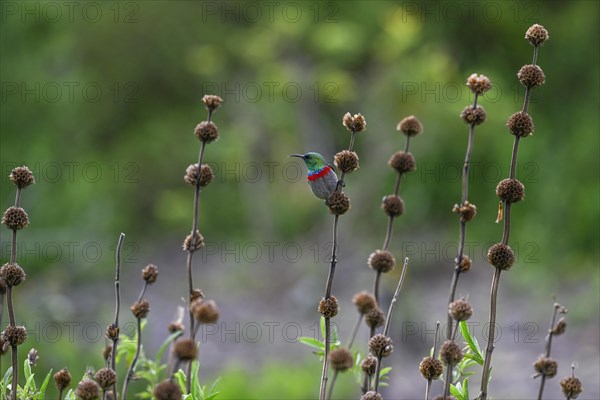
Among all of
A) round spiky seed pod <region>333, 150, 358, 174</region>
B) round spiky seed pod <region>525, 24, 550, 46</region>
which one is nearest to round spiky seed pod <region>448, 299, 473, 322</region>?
round spiky seed pod <region>333, 150, 358, 174</region>

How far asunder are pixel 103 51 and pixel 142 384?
603 cm

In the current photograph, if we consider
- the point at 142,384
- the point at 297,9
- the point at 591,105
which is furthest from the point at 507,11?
the point at 142,384

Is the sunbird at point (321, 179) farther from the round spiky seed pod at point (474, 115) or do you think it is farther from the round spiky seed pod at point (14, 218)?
the round spiky seed pod at point (14, 218)

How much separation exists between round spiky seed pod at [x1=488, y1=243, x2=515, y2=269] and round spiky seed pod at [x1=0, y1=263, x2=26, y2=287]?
748mm

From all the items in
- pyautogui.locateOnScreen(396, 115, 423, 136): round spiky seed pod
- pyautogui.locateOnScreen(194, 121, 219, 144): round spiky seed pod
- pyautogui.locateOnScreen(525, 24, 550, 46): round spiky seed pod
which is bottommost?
pyautogui.locateOnScreen(194, 121, 219, 144): round spiky seed pod

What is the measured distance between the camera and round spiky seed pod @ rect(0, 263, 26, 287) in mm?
1225

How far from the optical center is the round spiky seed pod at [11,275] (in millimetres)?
1225

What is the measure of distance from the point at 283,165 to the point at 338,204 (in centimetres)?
758

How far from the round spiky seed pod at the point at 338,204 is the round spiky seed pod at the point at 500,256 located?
234 mm

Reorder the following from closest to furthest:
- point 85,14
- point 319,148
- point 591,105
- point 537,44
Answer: point 537,44, point 591,105, point 319,148, point 85,14

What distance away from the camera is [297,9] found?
7.46 metres

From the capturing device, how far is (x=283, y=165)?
8.79m

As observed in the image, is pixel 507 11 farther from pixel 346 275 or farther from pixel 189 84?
pixel 189 84

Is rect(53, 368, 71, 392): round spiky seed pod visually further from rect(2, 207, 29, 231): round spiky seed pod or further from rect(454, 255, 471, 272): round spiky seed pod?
rect(454, 255, 471, 272): round spiky seed pod
